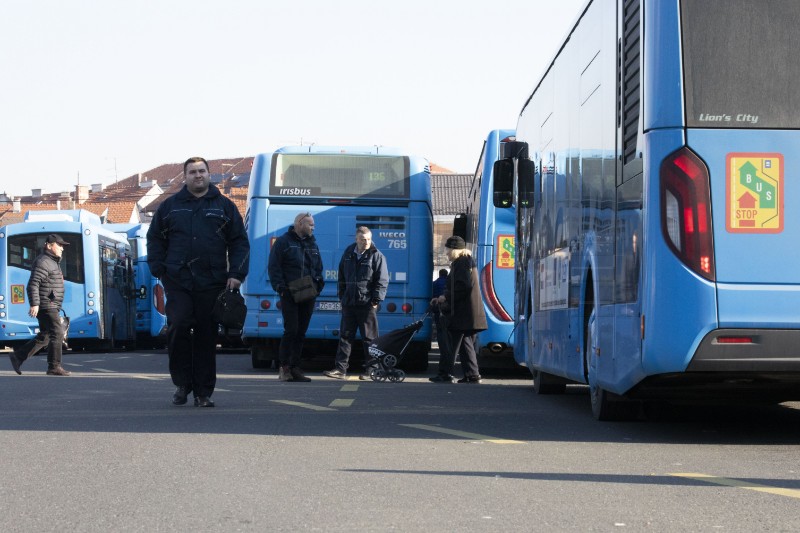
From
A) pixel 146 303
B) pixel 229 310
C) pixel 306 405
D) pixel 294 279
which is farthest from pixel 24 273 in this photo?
pixel 229 310

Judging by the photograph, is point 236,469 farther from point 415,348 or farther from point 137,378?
point 415,348

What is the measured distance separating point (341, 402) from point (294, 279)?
14.1 ft

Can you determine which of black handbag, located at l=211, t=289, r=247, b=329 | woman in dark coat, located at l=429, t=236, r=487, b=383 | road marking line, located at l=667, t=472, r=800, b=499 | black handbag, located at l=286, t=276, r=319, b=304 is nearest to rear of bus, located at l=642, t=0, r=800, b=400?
road marking line, located at l=667, t=472, r=800, b=499

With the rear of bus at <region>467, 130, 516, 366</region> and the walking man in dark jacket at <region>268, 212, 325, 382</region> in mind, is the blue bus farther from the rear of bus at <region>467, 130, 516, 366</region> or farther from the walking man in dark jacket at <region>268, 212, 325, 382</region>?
the walking man in dark jacket at <region>268, 212, 325, 382</region>

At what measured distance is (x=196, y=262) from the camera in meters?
11.7

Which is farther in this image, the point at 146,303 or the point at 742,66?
the point at 146,303

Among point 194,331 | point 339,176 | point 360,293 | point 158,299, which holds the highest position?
point 339,176

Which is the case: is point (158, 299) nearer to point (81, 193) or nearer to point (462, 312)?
point (462, 312)

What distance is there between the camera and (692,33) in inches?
332

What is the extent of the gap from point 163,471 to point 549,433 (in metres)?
3.28

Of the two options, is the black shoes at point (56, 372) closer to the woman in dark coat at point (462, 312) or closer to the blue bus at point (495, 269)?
the woman in dark coat at point (462, 312)

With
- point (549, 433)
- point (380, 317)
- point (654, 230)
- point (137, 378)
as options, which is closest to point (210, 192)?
point (549, 433)

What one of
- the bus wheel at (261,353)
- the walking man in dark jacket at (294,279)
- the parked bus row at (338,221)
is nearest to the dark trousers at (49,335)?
the parked bus row at (338,221)

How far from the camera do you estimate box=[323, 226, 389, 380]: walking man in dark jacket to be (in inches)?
703
